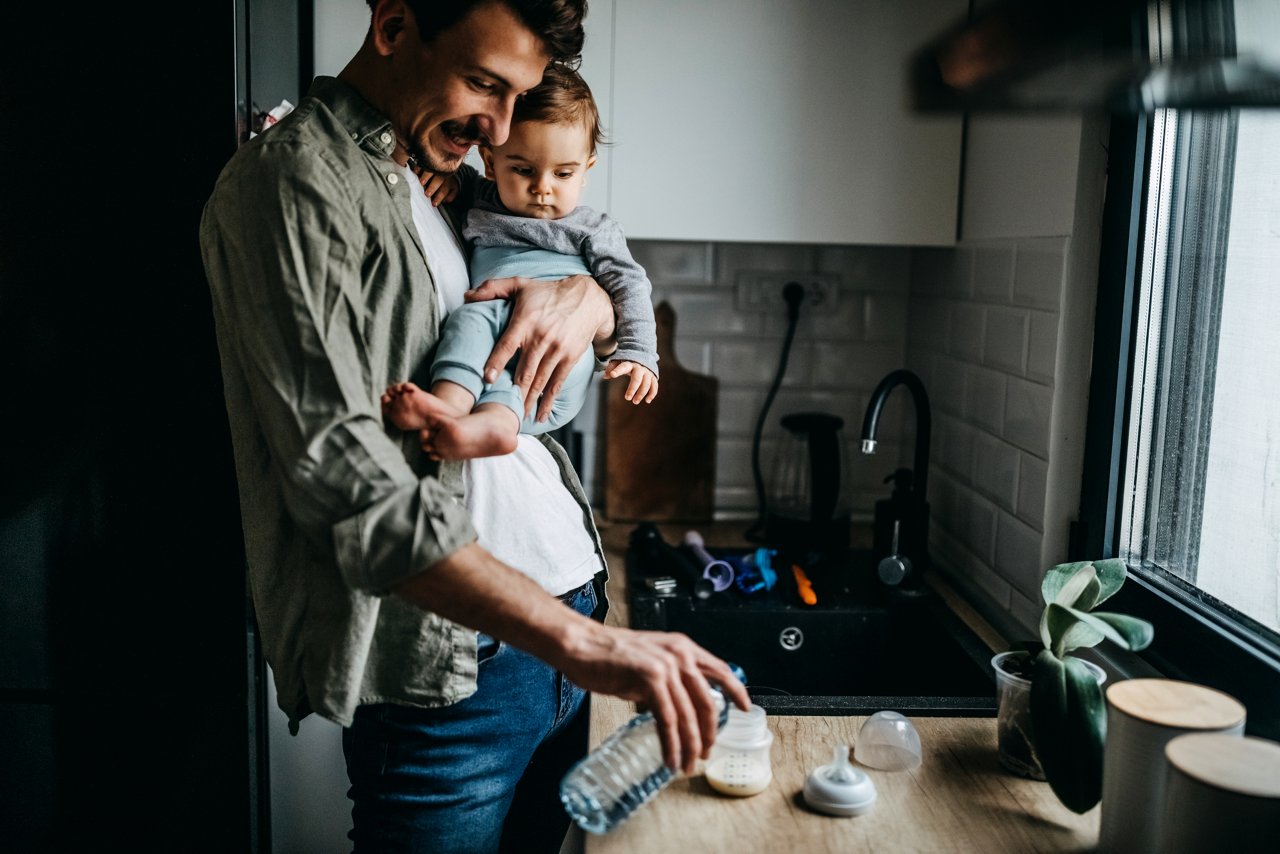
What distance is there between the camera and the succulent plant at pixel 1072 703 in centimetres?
102

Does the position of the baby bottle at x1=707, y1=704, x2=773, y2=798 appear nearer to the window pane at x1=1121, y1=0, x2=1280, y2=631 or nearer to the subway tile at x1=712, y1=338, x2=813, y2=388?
the window pane at x1=1121, y1=0, x2=1280, y2=631

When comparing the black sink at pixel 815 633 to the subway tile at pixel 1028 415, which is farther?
the black sink at pixel 815 633

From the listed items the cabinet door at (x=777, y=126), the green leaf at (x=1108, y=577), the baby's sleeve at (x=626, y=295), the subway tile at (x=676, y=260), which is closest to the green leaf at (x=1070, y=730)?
the green leaf at (x=1108, y=577)

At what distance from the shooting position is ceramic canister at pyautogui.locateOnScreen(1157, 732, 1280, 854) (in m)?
0.80

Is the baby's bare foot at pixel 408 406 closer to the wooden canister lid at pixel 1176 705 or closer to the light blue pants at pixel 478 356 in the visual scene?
the light blue pants at pixel 478 356

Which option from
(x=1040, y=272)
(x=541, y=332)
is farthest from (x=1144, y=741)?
(x=1040, y=272)

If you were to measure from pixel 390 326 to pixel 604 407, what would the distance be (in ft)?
4.10

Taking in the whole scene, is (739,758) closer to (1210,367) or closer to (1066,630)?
(1066,630)

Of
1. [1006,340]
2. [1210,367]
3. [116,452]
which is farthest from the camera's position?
[1006,340]

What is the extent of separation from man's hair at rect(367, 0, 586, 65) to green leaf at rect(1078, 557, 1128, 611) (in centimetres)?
79

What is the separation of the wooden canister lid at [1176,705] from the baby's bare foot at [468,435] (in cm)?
61

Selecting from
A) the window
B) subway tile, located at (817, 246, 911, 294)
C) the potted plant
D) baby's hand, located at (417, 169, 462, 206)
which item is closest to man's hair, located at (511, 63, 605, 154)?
baby's hand, located at (417, 169, 462, 206)

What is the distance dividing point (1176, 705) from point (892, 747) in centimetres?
31

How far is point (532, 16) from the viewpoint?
1038mm
